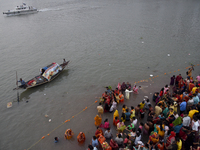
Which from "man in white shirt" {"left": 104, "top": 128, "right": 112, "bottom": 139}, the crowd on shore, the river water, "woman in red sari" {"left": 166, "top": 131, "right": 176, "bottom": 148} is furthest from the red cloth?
"woman in red sari" {"left": 166, "top": 131, "right": 176, "bottom": 148}

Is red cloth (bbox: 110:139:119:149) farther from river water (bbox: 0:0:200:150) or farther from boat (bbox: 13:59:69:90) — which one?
boat (bbox: 13:59:69:90)

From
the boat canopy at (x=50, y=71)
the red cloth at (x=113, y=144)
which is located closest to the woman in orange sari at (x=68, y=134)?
the red cloth at (x=113, y=144)

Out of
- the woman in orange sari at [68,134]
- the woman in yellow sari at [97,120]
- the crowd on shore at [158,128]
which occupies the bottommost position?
the woman in orange sari at [68,134]

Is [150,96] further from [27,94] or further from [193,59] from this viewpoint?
[27,94]

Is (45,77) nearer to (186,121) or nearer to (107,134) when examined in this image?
(107,134)

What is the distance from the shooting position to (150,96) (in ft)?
40.2

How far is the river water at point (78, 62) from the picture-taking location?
1084 centimetres

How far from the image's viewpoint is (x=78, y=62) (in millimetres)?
19344

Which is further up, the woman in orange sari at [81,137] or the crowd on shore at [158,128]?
the crowd on shore at [158,128]

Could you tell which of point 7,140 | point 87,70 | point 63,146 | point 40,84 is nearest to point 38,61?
point 40,84

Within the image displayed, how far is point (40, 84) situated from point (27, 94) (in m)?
1.60

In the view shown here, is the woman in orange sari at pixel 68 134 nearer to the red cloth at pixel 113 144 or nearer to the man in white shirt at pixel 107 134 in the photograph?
the man in white shirt at pixel 107 134

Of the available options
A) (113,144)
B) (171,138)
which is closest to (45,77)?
(113,144)

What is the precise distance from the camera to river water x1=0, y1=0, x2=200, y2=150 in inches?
427
